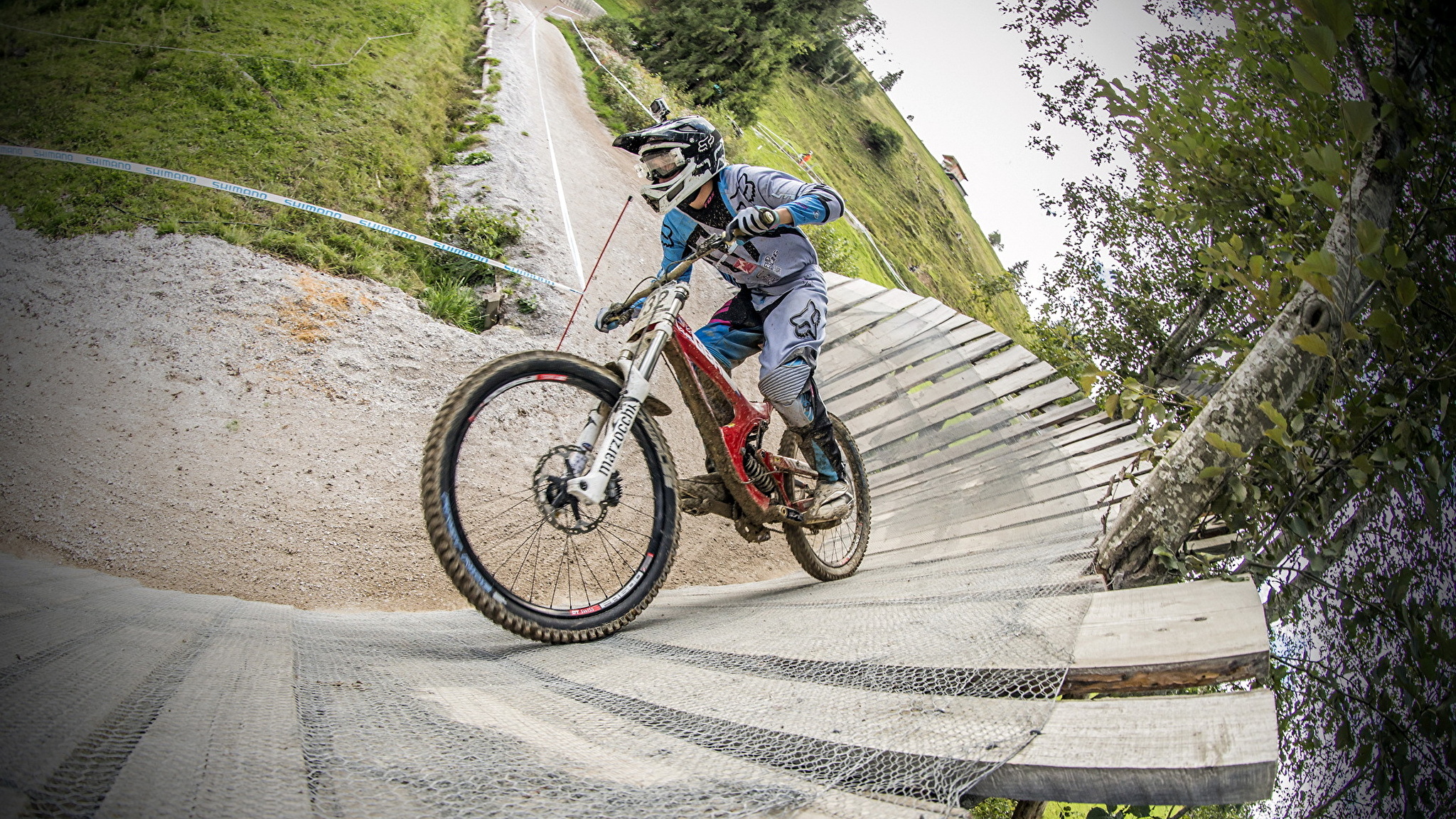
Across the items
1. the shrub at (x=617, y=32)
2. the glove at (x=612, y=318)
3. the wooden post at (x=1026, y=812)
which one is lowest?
the wooden post at (x=1026, y=812)

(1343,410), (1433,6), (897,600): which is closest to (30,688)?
(897,600)

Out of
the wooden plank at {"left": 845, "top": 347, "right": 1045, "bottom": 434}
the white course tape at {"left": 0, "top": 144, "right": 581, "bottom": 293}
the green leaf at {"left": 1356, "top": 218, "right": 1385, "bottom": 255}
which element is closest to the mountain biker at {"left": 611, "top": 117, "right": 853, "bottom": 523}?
the green leaf at {"left": 1356, "top": 218, "right": 1385, "bottom": 255}

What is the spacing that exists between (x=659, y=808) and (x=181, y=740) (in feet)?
2.46

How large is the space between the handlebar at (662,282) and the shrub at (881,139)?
1325 centimetres

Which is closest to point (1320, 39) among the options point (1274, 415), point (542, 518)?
point (1274, 415)

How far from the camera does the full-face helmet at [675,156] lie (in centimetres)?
278

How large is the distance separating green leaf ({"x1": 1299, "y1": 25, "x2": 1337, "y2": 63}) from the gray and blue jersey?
1.56m

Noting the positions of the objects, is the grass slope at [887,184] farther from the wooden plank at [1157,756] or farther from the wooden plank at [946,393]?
the wooden plank at [1157,756]

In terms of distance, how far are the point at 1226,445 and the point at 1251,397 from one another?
8.5 inches

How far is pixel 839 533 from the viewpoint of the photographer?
4.30m

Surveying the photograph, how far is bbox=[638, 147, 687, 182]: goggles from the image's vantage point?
9.23 feet

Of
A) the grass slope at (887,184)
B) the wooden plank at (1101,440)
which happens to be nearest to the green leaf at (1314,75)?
the wooden plank at (1101,440)

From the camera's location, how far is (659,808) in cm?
102

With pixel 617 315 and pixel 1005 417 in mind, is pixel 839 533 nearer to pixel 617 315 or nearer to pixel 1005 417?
pixel 1005 417
